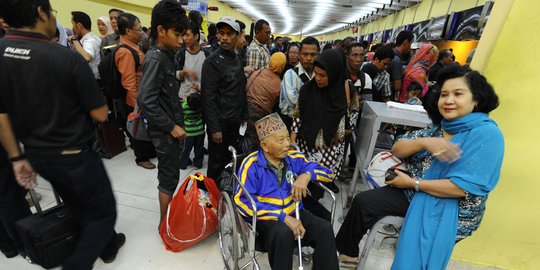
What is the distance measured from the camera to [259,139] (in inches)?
60.3

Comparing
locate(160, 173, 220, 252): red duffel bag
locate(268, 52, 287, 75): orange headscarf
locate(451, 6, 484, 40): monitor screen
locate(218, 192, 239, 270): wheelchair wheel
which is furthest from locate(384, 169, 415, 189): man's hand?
locate(451, 6, 484, 40): monitor screen

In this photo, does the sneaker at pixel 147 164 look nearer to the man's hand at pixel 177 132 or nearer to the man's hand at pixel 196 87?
the man's hand at pixel 196 87

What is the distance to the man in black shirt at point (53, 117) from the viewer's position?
3.16 feet

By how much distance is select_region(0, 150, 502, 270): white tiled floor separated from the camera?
5.51ft

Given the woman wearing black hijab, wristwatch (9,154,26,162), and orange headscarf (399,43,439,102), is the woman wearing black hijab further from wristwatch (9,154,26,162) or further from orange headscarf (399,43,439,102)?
wristwatch (9,154,26,162)

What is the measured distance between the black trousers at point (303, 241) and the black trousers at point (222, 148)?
3.38 feet

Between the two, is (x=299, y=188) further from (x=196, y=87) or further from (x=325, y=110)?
(x=196, y=87)

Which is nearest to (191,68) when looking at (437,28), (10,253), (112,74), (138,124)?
(112,74)

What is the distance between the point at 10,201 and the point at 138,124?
2.52ft

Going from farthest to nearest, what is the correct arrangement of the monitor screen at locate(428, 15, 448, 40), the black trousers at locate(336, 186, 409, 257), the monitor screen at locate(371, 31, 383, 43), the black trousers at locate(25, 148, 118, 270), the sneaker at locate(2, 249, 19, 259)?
the monitor screen at locate(371, 31, 383, 43) → the monitor screen at locate(428, 15, 448, 40) → the sneaker at locate(2, 249, 19, 259) → the black trousers at locate(336, 186, 409, 257) → the black trousers at locate(25, 148, 118, 270)

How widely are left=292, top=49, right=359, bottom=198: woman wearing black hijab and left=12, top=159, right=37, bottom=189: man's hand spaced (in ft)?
5.29

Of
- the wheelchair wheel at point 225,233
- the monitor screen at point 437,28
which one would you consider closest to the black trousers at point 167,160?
the wheelchair wheel at point 225,233

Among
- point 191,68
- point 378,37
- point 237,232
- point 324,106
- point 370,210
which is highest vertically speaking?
point 378,37

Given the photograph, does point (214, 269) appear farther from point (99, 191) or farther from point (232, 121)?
point (232, 121)
